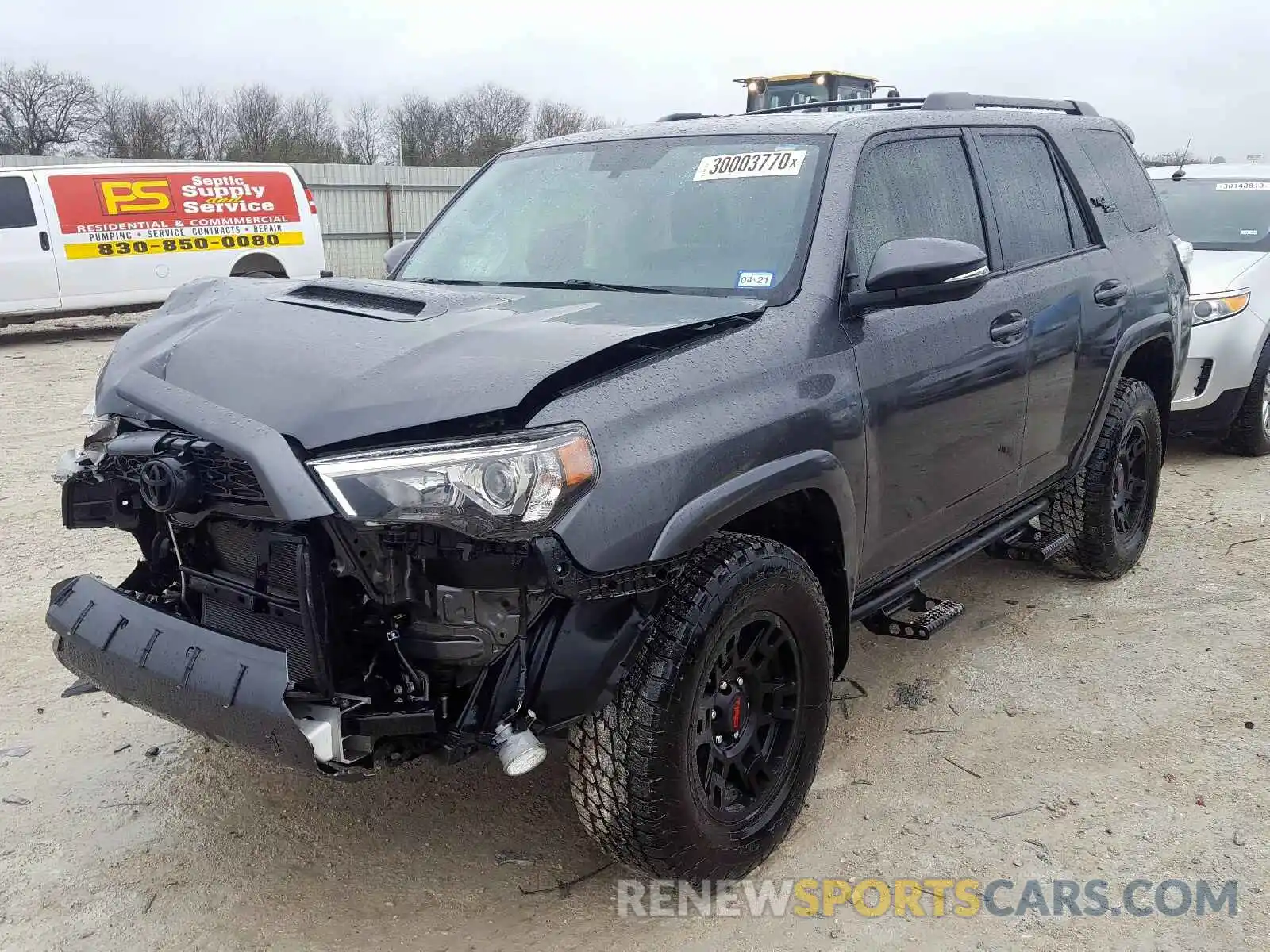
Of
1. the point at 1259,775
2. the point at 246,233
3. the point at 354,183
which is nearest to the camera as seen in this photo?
the point at 1259,775

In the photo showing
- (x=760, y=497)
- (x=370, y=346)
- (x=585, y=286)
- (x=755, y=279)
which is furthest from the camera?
(x=585, y=286)

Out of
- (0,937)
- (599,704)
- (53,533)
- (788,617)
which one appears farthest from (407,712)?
(53,533)

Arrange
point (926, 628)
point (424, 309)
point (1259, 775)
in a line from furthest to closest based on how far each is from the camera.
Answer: point (926, 628) < point (1259, 775) < point (424, 309)

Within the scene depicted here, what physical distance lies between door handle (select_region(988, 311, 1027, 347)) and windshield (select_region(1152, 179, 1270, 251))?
15.6ft

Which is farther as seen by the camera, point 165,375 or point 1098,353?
point 1098,353

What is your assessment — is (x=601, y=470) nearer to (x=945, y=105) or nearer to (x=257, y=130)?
(x=945, y=105)

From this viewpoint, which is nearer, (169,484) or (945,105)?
(169,484)

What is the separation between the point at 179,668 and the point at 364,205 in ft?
63.1

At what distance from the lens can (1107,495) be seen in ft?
16.0

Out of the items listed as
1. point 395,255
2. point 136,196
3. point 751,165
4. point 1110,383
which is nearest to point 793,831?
point 751,165

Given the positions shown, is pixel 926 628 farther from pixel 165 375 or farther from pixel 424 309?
pixel 165 375

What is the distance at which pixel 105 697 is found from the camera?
12.9 feet

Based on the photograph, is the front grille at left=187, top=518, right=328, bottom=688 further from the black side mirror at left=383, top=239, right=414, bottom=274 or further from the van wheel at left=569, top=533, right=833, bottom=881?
the black side mirror at left=383, top=239, right=414, bottom=274

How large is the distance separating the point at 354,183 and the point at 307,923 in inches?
758
